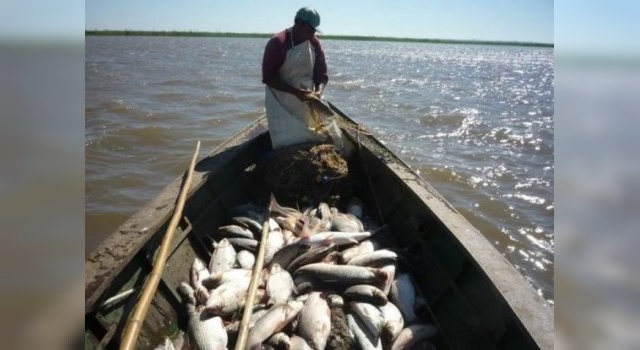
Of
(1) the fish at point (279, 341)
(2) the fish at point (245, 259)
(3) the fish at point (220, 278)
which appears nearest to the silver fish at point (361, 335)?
(1) the fish at point (279, 341)

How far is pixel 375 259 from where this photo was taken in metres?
4.35

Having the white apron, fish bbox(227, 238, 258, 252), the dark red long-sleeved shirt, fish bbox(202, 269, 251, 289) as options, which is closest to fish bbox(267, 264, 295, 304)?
→ fish bbox(202, 269, 251, 289)

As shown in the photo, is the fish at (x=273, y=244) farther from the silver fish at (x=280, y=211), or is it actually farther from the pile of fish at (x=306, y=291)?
the silver fish at (x=280, y=211)

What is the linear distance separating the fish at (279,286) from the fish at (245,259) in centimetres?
31

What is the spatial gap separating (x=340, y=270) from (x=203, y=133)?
9257mm

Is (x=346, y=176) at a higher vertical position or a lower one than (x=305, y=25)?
lower

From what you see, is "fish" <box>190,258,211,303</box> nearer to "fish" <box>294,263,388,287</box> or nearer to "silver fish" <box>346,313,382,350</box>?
"fish" <box>294,263,388,287</box>

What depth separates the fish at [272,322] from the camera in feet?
11.1

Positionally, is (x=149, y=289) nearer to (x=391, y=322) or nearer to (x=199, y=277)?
(x=199, y=277)

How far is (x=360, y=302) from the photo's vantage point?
12.6 ft

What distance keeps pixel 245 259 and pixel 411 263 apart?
171 cm

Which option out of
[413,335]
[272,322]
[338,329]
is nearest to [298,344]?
[272,322]
